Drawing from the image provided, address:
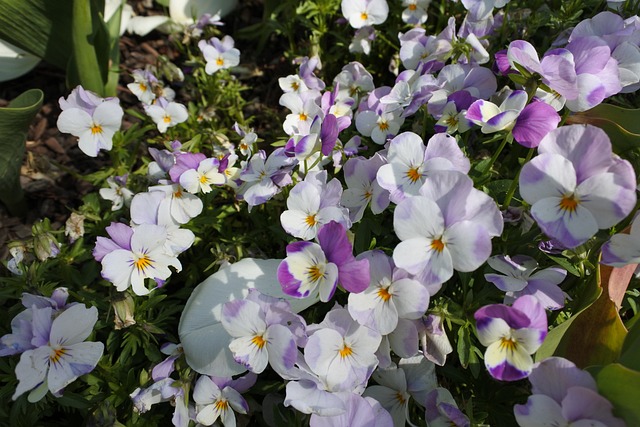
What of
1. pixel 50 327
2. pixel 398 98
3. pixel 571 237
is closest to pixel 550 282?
pixel 571 237

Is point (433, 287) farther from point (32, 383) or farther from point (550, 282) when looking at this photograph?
point (32, 383)

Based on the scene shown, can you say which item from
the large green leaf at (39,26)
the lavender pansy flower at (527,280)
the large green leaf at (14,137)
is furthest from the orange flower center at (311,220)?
the large green leaf at (39,26)

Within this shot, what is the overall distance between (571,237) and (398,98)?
25.4 inches

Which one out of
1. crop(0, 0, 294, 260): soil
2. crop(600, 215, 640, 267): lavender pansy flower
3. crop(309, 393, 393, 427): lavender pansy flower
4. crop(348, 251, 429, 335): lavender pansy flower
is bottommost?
crop(0, 0, 294, 260): soil

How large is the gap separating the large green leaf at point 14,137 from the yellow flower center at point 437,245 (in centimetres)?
111

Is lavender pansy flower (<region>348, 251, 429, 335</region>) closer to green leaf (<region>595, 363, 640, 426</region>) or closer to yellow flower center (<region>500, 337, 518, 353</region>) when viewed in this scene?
yellow flower center (<region>500, 337, 518, 353</region>)

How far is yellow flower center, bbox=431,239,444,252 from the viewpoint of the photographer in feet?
3.29

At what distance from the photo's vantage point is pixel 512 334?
3.30ft

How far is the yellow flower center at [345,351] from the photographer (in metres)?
1.11

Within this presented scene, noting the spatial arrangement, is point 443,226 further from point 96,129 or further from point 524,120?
point 96,129

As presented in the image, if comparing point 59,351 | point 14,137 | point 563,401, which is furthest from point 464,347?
point 14,137

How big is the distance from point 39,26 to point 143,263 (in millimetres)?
1099

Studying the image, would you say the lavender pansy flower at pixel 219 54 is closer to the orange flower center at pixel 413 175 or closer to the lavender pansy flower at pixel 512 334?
the orange flower center at pixel 413 175

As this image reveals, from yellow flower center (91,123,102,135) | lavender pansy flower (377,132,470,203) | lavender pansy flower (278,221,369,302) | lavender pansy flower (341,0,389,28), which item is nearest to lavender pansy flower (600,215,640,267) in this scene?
lavender pansy flower (377,132,470,203)
